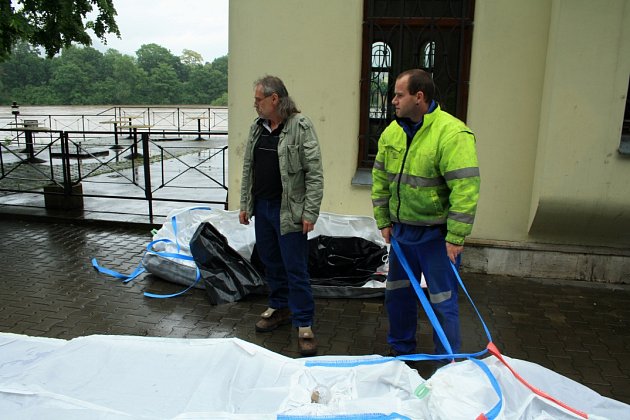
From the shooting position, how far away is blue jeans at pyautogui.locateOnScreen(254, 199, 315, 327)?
3.96 meters

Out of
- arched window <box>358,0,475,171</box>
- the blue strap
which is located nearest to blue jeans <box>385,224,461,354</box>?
the blue strap

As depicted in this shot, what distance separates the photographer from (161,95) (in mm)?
47688

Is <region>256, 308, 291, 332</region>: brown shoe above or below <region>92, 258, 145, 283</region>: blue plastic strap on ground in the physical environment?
above

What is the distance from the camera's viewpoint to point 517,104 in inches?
214

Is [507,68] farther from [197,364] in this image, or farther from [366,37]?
[197,364]

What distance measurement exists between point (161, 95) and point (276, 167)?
153 feet

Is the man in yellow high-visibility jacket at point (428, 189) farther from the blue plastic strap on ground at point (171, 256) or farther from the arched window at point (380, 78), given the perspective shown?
the arched window at point (380, 78)

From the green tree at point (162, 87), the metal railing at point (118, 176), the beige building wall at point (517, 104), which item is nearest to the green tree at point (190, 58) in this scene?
the green tree at point (162, 87)

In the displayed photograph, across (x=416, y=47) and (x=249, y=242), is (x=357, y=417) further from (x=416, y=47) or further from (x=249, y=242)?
(x=416, y=47)

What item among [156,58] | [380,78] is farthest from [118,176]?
[156,58]

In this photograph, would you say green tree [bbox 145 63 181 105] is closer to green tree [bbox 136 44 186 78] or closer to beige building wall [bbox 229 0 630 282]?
green tree [bbox 136 44 186 78]

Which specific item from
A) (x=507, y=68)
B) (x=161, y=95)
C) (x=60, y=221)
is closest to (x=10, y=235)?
(x=60, y=221)

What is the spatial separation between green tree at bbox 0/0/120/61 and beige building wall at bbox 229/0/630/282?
3641mm

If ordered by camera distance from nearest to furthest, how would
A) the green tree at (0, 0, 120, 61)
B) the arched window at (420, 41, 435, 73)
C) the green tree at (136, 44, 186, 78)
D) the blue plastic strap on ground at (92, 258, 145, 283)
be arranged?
the blue plastic strap on ground at (92, 258, 145, 283)
the arched window at (420, 41, 435, 73)
the green tree at (0, 0, 120, 61)
the green tree at (136, 44, 186, 78)
